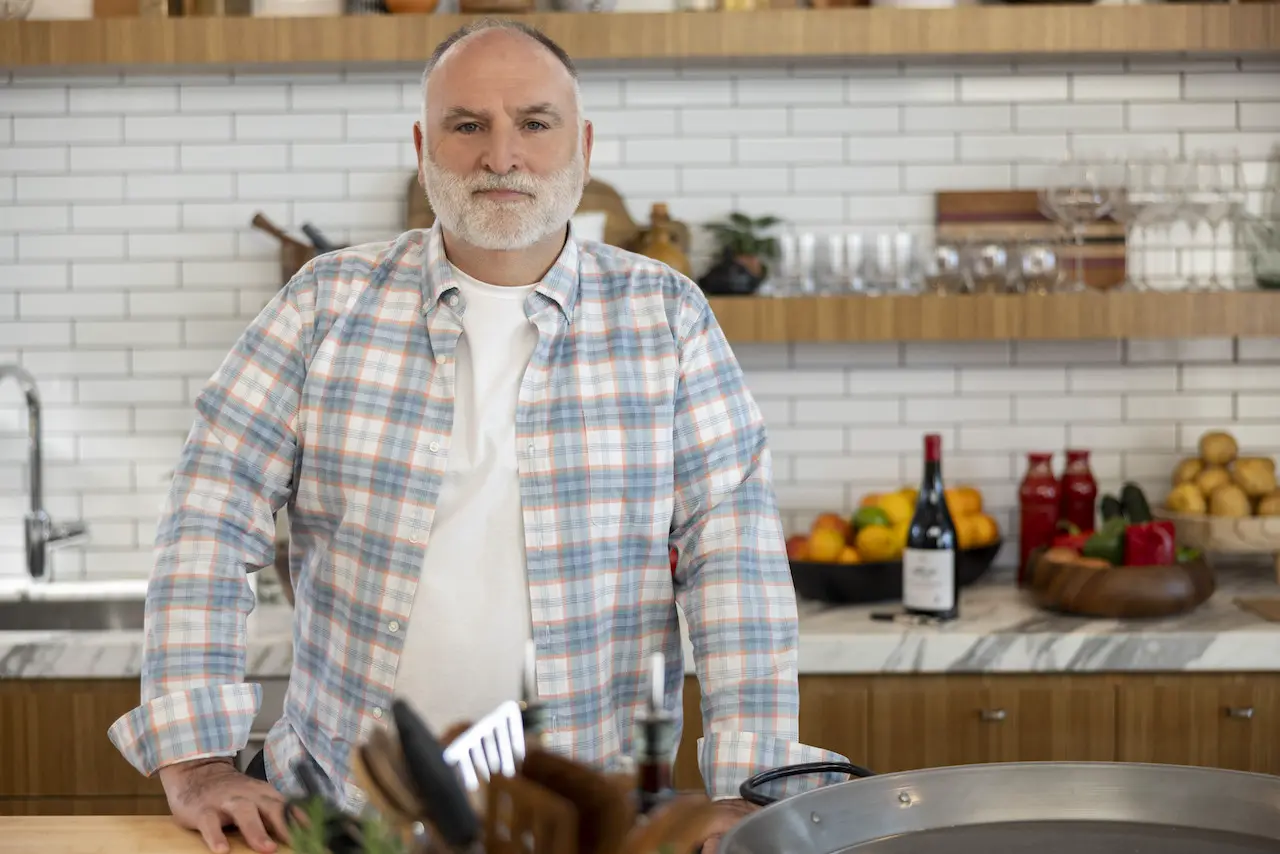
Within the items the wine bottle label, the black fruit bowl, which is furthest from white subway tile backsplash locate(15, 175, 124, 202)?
the wine bottle label

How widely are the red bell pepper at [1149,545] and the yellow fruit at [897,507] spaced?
499 mm

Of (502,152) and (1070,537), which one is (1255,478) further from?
(502,152)

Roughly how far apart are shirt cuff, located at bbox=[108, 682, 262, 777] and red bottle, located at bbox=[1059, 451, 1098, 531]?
2.31 meters

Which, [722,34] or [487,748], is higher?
[722,34]

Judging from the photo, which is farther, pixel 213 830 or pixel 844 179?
pixel 844 179

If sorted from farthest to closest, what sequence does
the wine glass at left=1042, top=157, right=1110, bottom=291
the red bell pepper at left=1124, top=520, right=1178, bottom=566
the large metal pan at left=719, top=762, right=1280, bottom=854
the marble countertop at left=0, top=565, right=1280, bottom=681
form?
the wine glass at left=1042, top=157, right=1110, bottom=291
the red bell pepper at left=1124, top=520, right=1178, bottom=566
the marble countertop at left=0, top=565, right=1280, bottom=681
the large metal pan at left=719, top=762, right=1280, bottom=854

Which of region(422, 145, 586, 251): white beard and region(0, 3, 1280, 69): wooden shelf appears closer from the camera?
region(422, 145, 586, 251): white beard

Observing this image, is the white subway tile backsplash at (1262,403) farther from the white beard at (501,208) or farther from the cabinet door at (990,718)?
the white beard at (501,208)

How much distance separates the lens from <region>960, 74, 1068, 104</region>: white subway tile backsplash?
367 centimetres

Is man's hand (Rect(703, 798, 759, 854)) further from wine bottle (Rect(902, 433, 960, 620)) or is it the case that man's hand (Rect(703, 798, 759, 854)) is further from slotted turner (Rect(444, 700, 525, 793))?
wine bottle (Rect(902, 433, 960, 620))

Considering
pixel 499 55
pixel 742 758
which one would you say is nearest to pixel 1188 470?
pixel 742 758

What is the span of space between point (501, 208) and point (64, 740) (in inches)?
69.0

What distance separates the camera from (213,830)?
1.53m

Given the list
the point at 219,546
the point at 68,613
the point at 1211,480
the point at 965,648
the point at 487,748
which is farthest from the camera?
the point at 68,613
